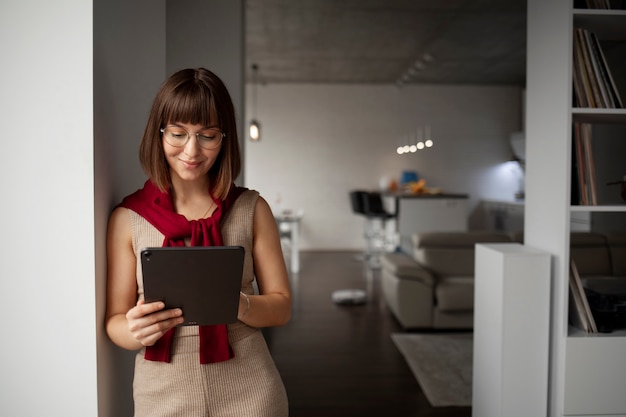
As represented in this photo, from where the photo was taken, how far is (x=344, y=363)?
360cm

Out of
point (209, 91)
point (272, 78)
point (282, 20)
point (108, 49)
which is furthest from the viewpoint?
point (272, 78)

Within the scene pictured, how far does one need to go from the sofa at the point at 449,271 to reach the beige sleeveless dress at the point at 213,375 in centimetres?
319

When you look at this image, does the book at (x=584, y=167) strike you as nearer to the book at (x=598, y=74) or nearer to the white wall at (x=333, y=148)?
the book at (x=598, y=74)

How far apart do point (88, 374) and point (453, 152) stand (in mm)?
9697

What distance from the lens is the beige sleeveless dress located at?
3.83ft

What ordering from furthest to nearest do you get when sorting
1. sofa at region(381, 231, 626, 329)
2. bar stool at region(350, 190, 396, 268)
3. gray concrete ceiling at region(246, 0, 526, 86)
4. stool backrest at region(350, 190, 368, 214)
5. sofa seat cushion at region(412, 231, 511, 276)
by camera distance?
stool backrest at region(350, 190, 368, 214) < bar stool at region(350, 190, 396, 268) < gray concrete ceiling at region(246, 0, 526, 86) < sofa seat cushion at region(412, 231, 511, 276) < sofa at region(381, 231, 626, 329)

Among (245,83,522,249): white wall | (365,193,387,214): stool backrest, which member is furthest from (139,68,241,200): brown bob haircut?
(245,83,522,249): white wall

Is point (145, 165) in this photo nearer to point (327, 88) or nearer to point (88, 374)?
point (88, 374)

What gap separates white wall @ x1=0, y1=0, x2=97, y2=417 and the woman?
3.8 inches

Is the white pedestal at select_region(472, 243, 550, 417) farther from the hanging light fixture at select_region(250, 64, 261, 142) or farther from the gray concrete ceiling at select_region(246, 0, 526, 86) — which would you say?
the hanging light fixture at select_region(250, 64, 261, 142)

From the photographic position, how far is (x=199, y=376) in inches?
46.5

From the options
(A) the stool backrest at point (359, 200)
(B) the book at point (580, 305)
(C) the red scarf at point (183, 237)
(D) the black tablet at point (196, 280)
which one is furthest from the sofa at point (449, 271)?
(A) the stool backrest at point (359, 200)

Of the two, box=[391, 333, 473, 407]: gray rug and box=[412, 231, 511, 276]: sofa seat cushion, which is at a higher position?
box=[412, 231, 511, 276]: sofa seat cushion

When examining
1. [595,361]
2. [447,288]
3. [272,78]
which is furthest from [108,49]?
[272,78]
